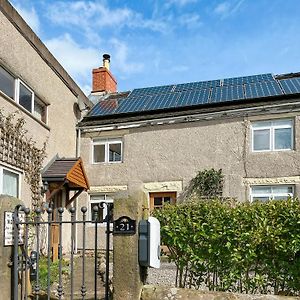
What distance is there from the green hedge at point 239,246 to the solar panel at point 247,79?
1147 centimetres

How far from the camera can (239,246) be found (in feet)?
16.5

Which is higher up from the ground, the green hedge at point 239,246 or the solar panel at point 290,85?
the solar panel at point 290,85

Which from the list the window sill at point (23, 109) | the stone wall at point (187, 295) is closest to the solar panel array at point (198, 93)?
the window sill at point (23, 109)

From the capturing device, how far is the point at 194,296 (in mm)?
4082

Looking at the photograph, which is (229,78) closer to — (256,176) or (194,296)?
(256,176)

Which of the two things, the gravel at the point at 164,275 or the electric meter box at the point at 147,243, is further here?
the gravel at the point at 164,275

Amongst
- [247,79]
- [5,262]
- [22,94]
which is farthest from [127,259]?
[247,79]

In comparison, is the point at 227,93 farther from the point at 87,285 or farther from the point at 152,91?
the point at 87,285

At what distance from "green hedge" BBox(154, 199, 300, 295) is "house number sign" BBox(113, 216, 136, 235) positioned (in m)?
1.47

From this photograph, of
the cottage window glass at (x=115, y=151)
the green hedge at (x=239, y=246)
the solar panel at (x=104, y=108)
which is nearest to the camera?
the green hedge at (x=239, y=246)

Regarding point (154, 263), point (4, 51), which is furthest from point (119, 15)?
point (154, 263)

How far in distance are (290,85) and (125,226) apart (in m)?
11.8

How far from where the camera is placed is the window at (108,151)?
1509cm

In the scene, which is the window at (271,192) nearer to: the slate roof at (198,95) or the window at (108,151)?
the slate roof at (198,95)
